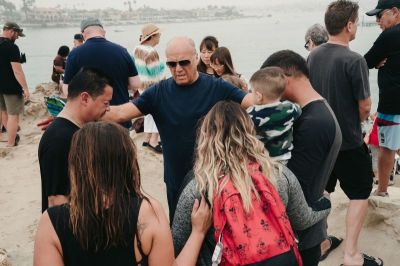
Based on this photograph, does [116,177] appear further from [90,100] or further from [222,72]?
[222,72]

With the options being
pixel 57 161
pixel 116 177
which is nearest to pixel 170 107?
pixel 57 161

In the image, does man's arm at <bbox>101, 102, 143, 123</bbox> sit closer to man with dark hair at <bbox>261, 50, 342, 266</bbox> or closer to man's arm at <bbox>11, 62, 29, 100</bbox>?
man with dark hair at <bbox>261, 50, 342, 266</bbox>

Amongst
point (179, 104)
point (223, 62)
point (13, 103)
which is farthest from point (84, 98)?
point (13, 103)

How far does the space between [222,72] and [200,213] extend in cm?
320

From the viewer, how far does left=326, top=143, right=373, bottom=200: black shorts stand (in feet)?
11.0

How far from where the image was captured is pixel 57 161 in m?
2.46

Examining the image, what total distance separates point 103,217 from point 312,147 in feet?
4.16

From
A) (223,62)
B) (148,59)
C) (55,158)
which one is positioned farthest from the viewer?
(148,59)

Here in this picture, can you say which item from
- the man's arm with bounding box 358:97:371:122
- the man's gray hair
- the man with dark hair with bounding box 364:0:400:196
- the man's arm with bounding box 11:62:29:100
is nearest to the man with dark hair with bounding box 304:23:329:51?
the man's gray hair

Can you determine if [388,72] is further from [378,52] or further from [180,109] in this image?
[180,109]

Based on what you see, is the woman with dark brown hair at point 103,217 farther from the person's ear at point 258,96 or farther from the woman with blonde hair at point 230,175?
the person's ear at point 258,96

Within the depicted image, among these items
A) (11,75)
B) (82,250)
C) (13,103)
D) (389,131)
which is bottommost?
(13,103)

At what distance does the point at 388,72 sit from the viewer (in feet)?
13.1

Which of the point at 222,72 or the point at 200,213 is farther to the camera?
the point at 222,72
